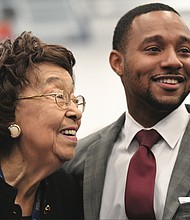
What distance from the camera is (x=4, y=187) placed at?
5.10ft

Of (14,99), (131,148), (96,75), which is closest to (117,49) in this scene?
(131,148)

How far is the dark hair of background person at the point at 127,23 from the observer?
6.00 feet

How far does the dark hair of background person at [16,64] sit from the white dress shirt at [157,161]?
30 cm

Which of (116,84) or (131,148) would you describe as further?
(116,84)

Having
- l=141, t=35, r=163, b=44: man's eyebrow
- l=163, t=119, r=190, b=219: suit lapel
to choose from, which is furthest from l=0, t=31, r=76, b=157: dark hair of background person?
l=163, t=119, r=190, b=219: suit lapel

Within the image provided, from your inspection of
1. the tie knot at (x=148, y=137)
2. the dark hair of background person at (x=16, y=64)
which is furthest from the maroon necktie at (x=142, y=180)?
the dark hair of background person at (x=16, y=64)

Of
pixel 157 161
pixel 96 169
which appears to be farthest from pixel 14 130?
pixel 157 161

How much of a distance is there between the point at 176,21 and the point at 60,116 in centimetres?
49

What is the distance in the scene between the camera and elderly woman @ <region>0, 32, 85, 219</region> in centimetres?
158

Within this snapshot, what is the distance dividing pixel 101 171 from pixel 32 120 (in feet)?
1.00

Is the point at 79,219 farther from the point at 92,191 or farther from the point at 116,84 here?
the point at 116,84

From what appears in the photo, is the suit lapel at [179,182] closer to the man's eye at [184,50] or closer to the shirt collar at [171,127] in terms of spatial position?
the shirt collar at [171,127]

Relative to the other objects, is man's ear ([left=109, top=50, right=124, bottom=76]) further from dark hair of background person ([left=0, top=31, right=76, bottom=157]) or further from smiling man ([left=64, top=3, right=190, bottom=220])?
dark hair of background person ([left=0, top=31, right=76, bottom=157])

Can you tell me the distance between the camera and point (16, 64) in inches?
63.1
